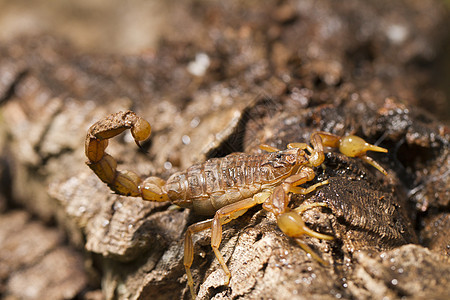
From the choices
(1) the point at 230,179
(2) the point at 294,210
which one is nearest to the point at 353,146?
(2) the point at 294,210

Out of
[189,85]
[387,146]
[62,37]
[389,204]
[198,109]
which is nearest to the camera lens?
[389,204]

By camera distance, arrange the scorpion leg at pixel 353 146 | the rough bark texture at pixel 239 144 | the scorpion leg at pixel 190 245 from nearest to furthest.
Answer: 1. the rough bark texture at pixel 239 144
2. the scorpion leg at pixel 190 245
3. the scorpion leg at pixel 353 146

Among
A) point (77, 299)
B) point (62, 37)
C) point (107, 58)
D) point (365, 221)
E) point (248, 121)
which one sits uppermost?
point (62, 37)

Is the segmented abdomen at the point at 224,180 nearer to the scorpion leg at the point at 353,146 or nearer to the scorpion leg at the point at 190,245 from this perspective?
the scorpion leg at the point at 190,245

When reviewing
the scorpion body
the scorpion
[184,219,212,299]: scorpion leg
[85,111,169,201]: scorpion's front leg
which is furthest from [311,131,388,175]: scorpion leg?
[85,111,169,201]: scorpion's front leg

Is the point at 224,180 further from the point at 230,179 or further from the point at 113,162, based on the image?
the point at 113,162

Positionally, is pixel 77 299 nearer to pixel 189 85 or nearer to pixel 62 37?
pixel 189 85

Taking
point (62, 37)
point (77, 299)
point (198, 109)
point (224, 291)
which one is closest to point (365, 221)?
point (224, 291)

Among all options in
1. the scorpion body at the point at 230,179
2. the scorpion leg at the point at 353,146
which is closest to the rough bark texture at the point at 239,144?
the scorpion leg at the point at 353,146
